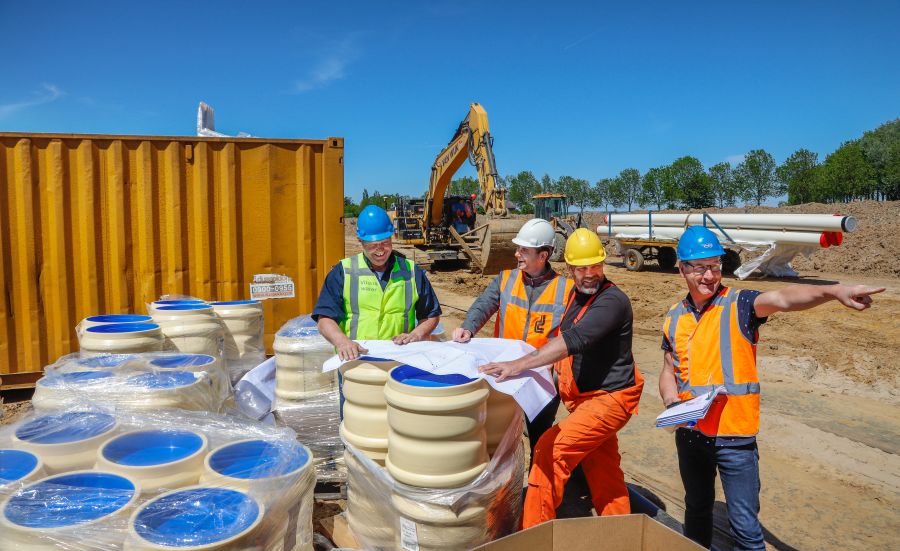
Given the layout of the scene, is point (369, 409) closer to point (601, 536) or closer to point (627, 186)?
point (601, 536)

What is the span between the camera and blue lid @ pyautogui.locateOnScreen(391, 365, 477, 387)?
7.81 ft

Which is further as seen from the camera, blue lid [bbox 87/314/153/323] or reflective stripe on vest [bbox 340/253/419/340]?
blue lid [bbox 87/314/153/323]

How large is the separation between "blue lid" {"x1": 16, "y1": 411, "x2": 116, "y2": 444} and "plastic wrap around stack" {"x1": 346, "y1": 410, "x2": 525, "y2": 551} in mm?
1034

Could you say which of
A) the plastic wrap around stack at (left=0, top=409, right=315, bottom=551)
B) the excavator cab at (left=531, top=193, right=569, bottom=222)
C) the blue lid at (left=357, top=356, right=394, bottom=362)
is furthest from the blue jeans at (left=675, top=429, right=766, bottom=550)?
the excavator cab at (left=531, top=193, right=569, bottom=222)

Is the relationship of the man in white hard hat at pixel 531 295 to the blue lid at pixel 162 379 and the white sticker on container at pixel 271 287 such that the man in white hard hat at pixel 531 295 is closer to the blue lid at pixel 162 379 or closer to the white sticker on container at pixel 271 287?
the blue lid at pixel 162 379

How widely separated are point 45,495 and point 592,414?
2318mm

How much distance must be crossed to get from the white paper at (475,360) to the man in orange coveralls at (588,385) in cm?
8

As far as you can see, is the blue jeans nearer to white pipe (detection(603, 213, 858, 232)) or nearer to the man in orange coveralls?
the man in orange coveralls

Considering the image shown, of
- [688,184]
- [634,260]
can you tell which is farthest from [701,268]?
[688,184]

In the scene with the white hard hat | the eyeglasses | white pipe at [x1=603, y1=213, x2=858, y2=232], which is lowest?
the eyeglasses

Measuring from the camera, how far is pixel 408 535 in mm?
2369

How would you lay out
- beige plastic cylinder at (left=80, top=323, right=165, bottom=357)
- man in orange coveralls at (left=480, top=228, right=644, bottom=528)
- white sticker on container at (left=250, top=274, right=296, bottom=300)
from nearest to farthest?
man in orange coveralls at (left=480, top=228, right=644, bottom=528)
beige plastic cylinder at (left=80, top=323, right=165, bottom=357)
white sticker on container at (left=250, top=274, right=296, bottom=300)

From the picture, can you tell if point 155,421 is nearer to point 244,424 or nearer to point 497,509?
point 244,424

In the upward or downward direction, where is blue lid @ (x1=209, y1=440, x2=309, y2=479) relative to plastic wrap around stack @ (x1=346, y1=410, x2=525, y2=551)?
upward
